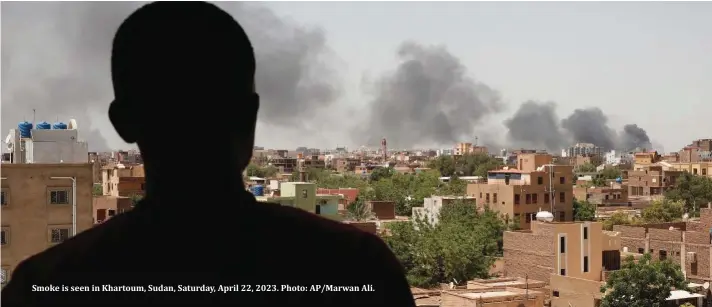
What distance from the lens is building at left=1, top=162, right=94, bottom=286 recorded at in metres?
6.34

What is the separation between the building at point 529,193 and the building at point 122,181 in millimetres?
8402

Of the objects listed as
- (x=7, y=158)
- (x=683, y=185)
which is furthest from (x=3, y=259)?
(x=683, y=185)

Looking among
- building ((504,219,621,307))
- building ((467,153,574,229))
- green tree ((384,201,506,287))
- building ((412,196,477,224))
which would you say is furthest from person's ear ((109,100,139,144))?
building ((467,153,574,229))

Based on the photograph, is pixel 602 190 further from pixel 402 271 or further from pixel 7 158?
pixel 402 271

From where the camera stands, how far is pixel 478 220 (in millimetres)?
18172

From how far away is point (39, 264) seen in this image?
2.44 ft

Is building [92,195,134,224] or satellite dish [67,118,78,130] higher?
satellite dish [67,118,78,130]

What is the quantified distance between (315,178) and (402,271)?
118ft

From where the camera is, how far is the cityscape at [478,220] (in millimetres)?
6633

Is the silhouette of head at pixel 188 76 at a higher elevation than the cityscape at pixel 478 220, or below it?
higher

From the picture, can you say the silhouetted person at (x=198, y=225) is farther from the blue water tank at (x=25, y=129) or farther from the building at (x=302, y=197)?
the building at (x=302, y=197)

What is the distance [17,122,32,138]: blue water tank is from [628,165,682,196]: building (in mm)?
29536

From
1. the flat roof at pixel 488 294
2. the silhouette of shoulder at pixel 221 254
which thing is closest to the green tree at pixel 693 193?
the flat roof at pixel 488 294

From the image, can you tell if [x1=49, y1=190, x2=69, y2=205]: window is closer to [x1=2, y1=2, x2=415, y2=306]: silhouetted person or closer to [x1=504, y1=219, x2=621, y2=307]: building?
[x1=2, y1=2, x2=415, y2=306]: silhouetted person
